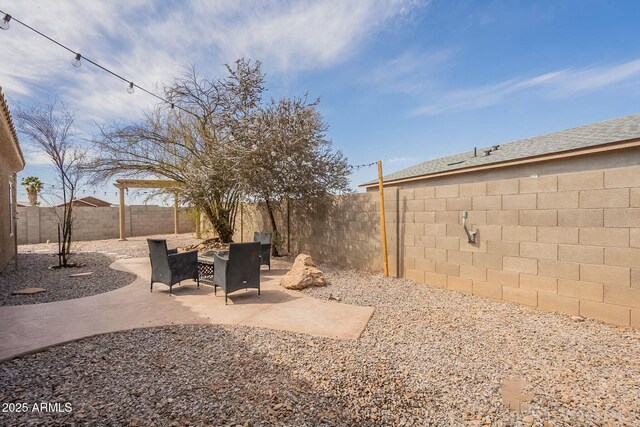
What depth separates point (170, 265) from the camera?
4.74 metres

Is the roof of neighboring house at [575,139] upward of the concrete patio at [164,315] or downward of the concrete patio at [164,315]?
upward

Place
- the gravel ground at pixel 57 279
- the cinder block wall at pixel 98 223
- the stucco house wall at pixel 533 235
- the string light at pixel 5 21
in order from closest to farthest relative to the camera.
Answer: the stucco house wall at pixel 533 235 < the string light at pixel 5 21 < the gravel ground at pixel 57 279 < the cinder block wall at pixel 98 223

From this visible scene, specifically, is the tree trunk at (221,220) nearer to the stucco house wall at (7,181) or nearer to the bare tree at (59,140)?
the bare tree at (59,140)

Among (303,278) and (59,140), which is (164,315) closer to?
(303,278)

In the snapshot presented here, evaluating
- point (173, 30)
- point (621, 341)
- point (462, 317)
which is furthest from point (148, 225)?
point (621, 341)

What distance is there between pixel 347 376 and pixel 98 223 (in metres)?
16.5

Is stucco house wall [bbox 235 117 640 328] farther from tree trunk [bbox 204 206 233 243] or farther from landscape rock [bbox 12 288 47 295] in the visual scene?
landscape rock [bbox 12 288 47 295]

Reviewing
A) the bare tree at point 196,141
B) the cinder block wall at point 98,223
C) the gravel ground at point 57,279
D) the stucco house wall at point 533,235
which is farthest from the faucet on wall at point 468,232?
the cinder block wall at point 98,223

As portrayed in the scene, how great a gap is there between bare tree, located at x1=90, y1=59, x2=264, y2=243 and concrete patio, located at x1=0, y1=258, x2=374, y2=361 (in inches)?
149

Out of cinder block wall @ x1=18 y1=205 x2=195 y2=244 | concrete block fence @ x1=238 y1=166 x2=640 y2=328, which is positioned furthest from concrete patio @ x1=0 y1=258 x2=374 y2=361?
cinder block wall @ x1=18 y1=205 x2=195 y2=244

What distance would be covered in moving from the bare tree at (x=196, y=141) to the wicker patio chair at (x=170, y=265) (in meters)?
2.98

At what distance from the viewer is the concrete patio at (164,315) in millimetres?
3135

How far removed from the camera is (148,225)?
15719 mm

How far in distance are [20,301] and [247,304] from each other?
11.4 feet
